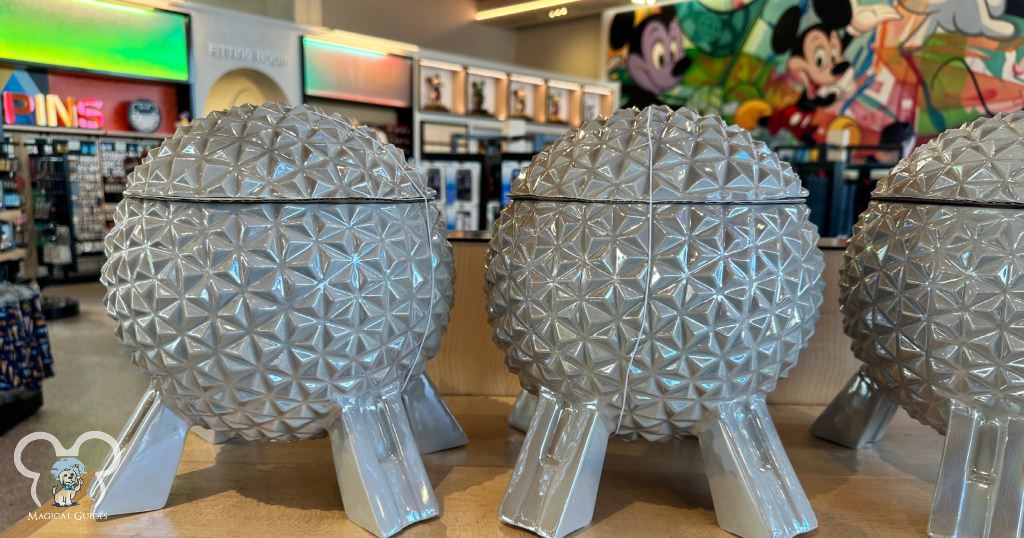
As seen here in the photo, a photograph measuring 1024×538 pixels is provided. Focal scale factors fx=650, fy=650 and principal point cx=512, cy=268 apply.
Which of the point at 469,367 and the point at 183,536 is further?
the point at 469,367

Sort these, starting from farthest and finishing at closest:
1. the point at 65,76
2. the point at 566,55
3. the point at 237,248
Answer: the point at 566,55 < the point at 65,76 < the point at 237,248

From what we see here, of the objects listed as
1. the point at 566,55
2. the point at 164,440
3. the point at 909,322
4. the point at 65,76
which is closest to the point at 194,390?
the point at 164,440

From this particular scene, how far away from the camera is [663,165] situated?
0.58 m

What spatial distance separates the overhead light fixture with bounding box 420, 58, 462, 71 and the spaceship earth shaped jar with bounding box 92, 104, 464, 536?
4.83 meters

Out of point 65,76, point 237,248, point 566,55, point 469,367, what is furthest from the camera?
point 566,55

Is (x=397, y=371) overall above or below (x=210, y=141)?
below

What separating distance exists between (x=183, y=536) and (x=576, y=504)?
364 mm

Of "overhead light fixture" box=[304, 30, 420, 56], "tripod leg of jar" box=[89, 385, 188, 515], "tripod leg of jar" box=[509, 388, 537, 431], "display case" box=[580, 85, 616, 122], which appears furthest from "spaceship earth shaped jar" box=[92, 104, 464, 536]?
"display case" box=[580, 85, 616, 122]

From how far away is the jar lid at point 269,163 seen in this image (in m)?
0.56

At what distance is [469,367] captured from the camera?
3.31 feet

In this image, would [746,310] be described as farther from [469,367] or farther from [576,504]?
[469,367]

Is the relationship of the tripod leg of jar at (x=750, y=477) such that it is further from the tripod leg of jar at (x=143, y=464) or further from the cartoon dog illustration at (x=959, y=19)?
the cartoon dog illustration at (x=959, y=19)

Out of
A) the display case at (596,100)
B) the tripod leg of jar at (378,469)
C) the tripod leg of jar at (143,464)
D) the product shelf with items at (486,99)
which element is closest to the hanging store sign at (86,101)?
the product shelf with items at (486,99)

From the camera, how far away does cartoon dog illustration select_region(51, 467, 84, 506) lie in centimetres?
66
